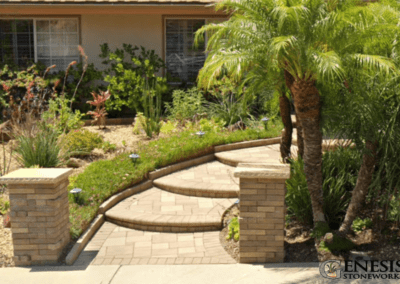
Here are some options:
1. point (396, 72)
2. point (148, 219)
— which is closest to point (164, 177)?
point (148, 219)

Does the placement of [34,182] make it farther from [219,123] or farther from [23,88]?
[23,88]

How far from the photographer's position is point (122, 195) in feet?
26.7

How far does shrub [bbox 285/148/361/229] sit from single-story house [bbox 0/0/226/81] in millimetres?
7494

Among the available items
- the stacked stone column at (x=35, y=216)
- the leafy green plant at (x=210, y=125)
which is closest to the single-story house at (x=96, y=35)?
the leafy green plant at (x=210, y=125)

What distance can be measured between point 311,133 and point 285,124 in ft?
6.60

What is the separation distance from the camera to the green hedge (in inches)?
290

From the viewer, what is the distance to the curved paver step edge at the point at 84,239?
6.23m

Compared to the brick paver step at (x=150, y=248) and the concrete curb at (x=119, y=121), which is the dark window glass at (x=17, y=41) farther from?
the brick paver step at (x=150, y=248)

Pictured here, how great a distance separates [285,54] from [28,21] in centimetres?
1021

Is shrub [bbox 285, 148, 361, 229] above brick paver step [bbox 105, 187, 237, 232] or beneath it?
above

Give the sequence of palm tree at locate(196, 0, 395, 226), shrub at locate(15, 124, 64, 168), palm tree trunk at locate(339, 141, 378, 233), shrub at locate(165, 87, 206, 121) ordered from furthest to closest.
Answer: shrub at locate(165, 87, 206, 121), shrub at locate(15, 124, 64, 168), palm tree trunk at locate(339, 141, 378, 233), palm tree at locate(196, 0, 395, 226)

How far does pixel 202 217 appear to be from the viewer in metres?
7.27

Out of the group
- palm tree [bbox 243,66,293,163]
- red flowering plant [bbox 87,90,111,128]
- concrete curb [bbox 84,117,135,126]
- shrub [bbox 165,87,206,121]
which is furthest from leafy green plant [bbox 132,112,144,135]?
palm tree [bbox 243,66,293,163]

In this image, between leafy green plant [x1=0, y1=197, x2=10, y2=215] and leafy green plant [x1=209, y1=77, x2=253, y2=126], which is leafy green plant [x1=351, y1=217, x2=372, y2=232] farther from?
leafy green plant [x1=209, y1=77, x2=253, y2=126]
